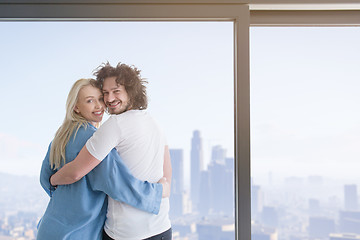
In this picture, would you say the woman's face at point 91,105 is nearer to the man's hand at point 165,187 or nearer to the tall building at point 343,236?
the man's hand at point 165,187

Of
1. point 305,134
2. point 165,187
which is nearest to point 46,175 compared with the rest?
point 165,187

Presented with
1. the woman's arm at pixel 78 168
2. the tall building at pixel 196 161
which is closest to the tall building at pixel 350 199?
the tall building at pixel 196 161

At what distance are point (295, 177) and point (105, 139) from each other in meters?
0.81

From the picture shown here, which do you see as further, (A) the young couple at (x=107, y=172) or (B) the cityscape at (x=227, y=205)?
(B) the cityscape at (x=227, y=205)

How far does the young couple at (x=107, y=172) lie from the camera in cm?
130

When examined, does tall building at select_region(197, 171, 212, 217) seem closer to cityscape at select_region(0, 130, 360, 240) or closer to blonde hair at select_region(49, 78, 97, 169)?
cityscape at select_region(0, 130, 360, 240)

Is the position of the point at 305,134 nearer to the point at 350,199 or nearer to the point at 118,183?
the point at 350,199

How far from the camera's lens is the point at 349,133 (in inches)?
59.2

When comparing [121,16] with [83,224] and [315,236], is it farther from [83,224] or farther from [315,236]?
[315,236]

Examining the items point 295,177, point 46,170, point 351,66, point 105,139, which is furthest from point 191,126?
point 351,66

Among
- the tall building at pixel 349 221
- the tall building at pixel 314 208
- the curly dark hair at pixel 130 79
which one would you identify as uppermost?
the curly dark hair at pixel 130 79

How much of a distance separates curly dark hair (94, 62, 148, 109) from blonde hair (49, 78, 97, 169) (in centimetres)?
5

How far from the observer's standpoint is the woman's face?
141 centimetres

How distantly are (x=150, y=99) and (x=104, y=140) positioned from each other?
29 cm
